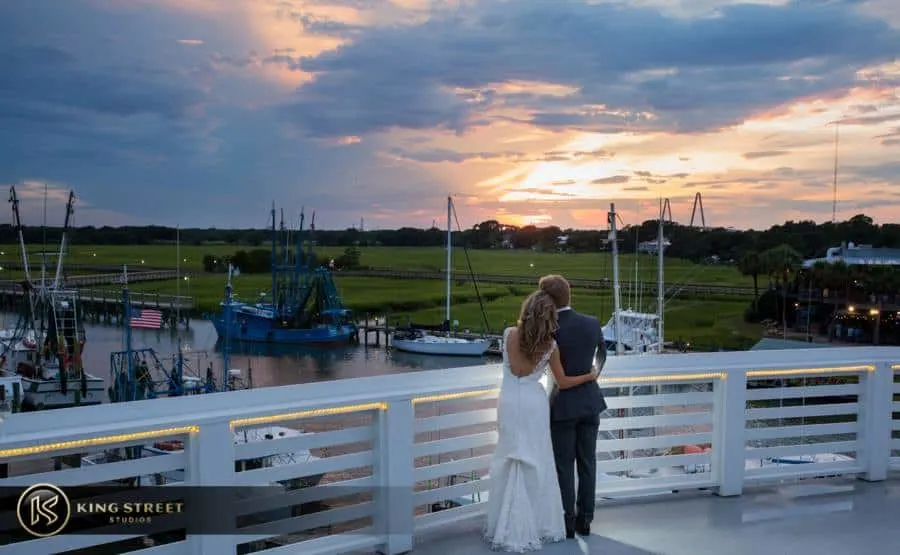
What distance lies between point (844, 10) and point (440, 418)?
13.6 metres

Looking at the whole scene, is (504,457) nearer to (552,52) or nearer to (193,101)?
(552,52)

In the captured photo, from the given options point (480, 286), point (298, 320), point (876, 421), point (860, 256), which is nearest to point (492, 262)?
point (480, 286)

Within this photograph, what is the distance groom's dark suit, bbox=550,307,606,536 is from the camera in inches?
145

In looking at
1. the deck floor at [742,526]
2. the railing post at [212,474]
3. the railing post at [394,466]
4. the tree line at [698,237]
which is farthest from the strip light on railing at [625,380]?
the tree line at [698,237]

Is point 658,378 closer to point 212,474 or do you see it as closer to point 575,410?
point 575,410

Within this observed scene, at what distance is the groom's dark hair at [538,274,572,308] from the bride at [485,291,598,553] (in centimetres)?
5

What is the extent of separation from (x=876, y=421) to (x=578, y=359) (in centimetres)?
250

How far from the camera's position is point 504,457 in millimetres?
3582

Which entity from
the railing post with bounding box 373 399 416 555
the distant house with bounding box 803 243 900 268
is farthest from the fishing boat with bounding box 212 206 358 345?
the railing post with bounding box 373 399 416 555

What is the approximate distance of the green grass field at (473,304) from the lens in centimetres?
5141

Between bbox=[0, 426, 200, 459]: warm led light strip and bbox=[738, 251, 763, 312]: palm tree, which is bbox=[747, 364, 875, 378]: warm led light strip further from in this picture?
bbox=[738, 251, 763, 312]: palm tree

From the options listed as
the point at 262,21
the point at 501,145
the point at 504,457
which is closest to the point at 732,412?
the point at 504,457

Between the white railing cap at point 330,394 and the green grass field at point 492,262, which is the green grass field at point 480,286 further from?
the white railing cap at point 330,394

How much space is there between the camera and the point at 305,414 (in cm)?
333
